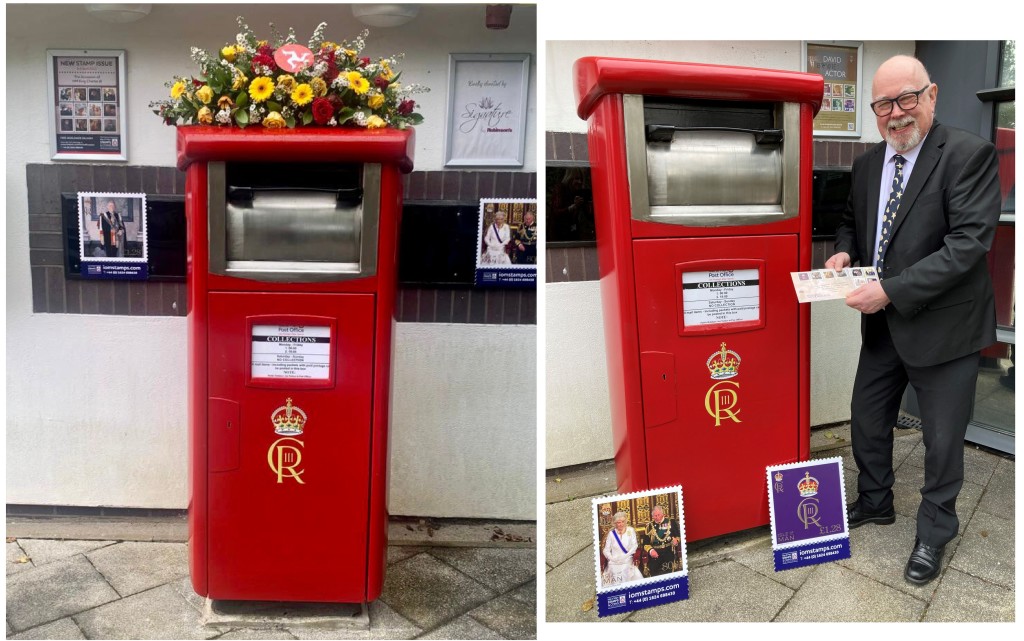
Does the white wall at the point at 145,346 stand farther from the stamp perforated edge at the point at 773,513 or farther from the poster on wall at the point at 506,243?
the stamp perforated edge at the point at 773,513

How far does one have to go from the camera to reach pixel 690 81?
2.27 metres

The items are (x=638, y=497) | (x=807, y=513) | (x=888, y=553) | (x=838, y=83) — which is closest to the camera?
(x=638, y=497)

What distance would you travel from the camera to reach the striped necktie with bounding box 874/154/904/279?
8.47 feet

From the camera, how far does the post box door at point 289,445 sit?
2.26 m

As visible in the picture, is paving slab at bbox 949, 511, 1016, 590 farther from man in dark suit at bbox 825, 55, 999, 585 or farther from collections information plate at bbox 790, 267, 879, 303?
collections information plate at bbox 790, 267, 879, 303

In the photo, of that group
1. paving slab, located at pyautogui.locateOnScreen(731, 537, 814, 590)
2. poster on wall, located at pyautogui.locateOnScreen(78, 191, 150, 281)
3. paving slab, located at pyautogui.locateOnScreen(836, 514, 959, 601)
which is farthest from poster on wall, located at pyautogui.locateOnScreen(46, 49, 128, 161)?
paving slab, located at pyautogui.locateOnScreen(836, 514, 959, 601)

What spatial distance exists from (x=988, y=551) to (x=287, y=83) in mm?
3048

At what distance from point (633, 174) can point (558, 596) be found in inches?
59.8

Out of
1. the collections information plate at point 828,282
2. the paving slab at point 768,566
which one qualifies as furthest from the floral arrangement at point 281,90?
the paving slab at point 768,566

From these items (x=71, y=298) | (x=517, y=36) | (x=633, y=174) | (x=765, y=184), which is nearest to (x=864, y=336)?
(x=765, y=184)

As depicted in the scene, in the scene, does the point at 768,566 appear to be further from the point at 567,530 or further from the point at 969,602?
the point at 567,530

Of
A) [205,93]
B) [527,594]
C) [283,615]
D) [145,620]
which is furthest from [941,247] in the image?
[145,620]

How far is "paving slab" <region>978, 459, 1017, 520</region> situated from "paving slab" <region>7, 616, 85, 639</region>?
359 centimetres

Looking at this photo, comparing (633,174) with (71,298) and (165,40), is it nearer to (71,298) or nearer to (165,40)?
(165,40)
